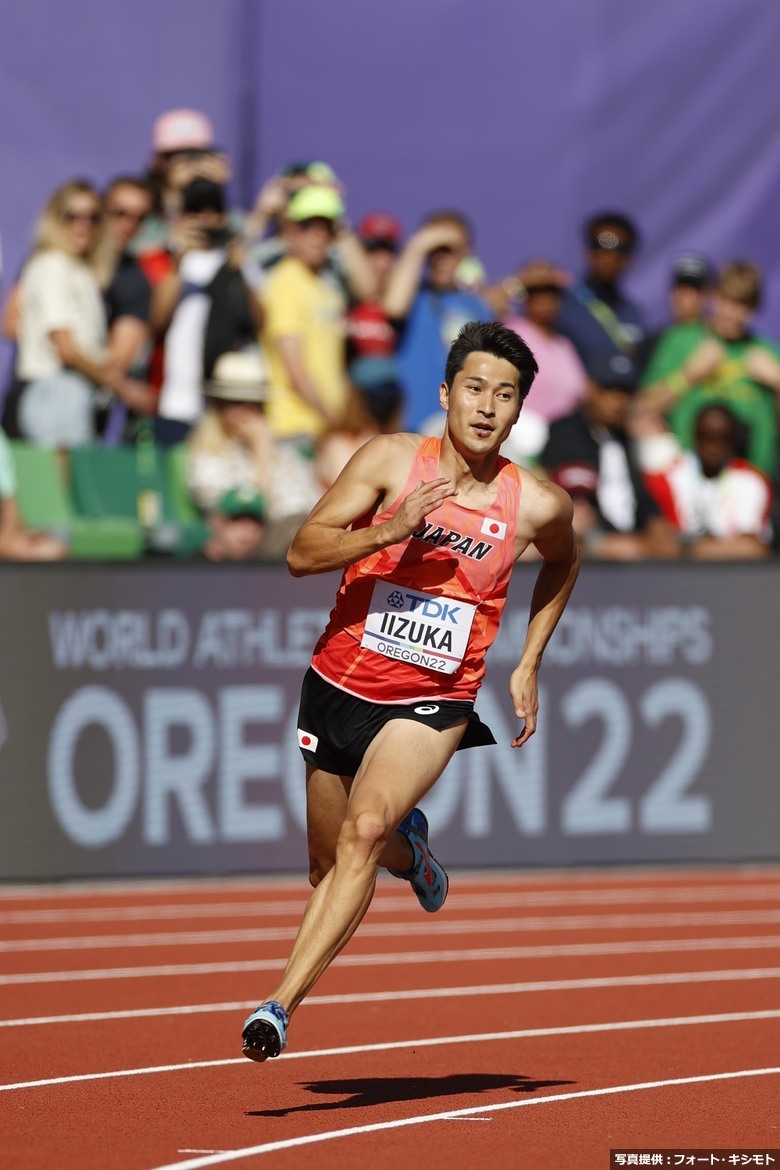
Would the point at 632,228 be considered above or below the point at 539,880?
above

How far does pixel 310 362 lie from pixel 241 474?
1.07 metres

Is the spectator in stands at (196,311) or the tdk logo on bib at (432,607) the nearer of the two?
the tdk logo on bib at (432,607)

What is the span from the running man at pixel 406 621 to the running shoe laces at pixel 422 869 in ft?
0.09

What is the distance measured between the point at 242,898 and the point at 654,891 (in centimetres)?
230

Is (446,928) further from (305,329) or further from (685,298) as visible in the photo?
(685,298)

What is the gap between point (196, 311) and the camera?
12750 mm

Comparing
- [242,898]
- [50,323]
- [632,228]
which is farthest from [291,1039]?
[632,228]

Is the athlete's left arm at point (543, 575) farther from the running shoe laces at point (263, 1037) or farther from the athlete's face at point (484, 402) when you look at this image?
the running shoe laces at point (263, 1037)

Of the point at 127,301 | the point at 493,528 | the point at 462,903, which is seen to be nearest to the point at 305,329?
the point at 127,301

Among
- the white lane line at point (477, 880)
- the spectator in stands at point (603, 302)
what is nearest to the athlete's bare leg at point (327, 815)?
the white lane line at point (477, 880)

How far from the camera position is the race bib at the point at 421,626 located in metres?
6.46

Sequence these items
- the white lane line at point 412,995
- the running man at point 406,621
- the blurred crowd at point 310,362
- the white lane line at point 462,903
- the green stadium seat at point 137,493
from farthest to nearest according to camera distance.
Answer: the blurred crowd at point 310,362 → the green stadium seat at point 137,493 → the white lane line at point 462,903 → the white lane line at point 412,995 → the running man at point 406,621

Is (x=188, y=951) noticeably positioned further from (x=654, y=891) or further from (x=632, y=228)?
(x=632, y=228)

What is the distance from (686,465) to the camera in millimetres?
13961
